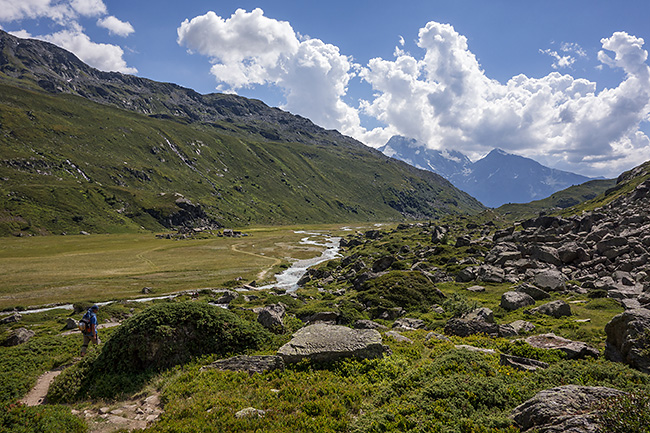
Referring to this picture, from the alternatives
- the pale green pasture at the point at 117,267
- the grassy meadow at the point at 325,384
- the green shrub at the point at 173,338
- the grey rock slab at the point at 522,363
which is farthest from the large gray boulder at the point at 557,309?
the pale green pasture at the point at 117,267

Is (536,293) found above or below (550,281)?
below

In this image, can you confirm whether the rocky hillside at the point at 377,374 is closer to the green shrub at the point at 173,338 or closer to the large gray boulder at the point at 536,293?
the green shrub at the point at 173,338

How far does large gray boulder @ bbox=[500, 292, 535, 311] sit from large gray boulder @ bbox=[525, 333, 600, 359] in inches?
517

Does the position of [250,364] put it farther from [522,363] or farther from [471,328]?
[471,328]

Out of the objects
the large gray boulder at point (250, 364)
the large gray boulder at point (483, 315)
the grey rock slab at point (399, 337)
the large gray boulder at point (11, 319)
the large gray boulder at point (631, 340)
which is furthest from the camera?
the large gray boulder at point (11, 319)

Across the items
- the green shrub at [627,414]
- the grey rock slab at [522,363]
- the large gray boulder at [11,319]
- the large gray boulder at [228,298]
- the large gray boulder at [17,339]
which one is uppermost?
the green shrub at [627,414]

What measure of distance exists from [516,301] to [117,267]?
323ft

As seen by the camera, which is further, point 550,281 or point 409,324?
A: point 550,281

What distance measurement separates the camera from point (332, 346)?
61.1 feet

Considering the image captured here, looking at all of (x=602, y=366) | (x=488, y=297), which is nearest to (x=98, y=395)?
(x=602, y=366)

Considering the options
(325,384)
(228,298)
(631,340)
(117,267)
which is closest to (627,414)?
(631,340)

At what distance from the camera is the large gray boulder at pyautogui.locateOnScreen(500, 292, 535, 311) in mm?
32844

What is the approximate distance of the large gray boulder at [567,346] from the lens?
678 inches

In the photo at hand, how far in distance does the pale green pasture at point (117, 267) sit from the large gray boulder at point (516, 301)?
191 ft
